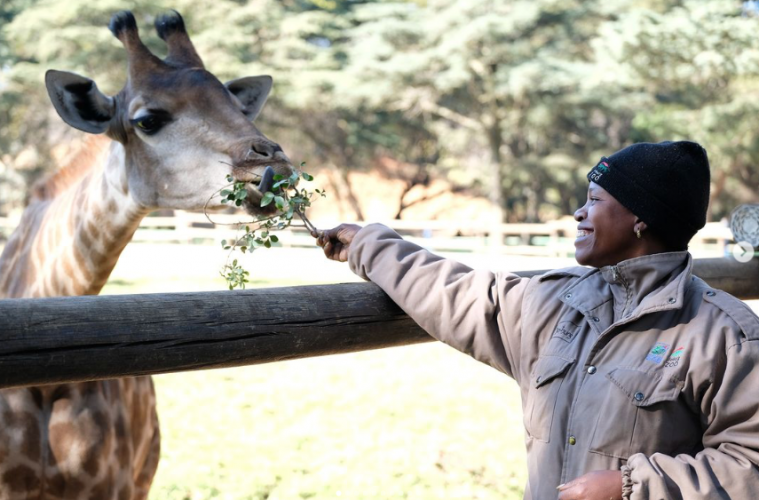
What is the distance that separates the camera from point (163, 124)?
3248 mm

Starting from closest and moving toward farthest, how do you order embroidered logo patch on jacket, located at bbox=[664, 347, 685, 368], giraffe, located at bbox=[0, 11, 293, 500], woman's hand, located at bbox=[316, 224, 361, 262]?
embroidered logo patch on jacket, located at bbox=[664, 347, 685, 368] → woman's hand, located at bbox=[316, 224, 361, 262] → giraffe, located at bbox=[0, 11, 293, 500]

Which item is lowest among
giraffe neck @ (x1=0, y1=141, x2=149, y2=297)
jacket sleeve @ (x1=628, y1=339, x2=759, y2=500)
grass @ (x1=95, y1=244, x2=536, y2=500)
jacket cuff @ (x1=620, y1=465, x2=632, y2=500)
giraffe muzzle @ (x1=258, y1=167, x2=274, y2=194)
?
grass @ (x1=95, y1=244, x2=536, y2=500)

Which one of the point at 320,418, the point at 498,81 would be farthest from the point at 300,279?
the point at 498,81

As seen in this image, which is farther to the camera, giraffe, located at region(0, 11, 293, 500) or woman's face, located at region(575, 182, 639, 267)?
giraffe, located at region(0, 11, 293, 500)

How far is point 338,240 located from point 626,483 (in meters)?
A: 1.08

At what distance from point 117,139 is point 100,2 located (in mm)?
22164

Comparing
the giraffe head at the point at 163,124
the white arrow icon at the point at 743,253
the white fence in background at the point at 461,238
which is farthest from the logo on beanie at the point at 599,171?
the white fence in background at the point at 461,238

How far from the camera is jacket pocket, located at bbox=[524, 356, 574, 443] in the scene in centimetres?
182

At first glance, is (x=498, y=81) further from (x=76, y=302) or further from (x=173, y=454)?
(x=76, y=302)

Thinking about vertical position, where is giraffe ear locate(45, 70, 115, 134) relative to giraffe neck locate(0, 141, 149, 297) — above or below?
above

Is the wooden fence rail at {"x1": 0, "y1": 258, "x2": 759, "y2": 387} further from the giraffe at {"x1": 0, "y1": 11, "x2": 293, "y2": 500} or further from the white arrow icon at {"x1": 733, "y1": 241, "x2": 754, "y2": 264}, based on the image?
the white arrow icon at {"x1": 733, "y1": 241, "x2": 754, "y2": 264}

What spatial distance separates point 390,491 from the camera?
500 cm

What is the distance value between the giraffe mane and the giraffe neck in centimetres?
18

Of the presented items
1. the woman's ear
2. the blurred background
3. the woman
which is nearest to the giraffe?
the woman
